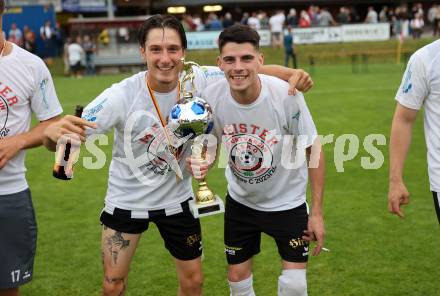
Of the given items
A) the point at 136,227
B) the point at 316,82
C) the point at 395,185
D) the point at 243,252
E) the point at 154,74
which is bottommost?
the point at 316,82

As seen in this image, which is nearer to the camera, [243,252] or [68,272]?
[243,252]

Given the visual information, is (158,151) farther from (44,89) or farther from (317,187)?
(317,187)

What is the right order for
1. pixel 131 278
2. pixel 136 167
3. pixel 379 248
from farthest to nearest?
pixel 379 248 → pixel 131 278 → pixel 136 167

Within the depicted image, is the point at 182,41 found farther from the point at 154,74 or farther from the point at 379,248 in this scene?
the point at 379,248

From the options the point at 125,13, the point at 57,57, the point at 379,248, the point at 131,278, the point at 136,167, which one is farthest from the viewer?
the point at 125,13

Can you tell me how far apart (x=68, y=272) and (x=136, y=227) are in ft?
6.62

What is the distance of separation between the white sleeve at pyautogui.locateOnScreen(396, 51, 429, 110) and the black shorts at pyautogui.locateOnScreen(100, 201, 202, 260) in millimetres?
1742

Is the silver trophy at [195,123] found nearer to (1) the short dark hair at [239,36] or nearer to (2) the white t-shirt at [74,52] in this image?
(1) the short dark hair at [239,36]

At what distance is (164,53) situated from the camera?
409 cm

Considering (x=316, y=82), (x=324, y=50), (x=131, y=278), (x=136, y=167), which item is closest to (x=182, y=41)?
Result: (x=136, y=167)

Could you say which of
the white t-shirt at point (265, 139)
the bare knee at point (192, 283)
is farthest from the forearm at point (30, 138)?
the bare knee at point (192, 283)

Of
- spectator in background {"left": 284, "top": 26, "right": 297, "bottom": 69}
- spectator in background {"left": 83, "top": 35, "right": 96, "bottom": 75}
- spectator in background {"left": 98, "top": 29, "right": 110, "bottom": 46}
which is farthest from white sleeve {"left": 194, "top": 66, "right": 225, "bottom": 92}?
spectator in background {"left": 98, "top": 29, "right": 110, "bottom": 46}

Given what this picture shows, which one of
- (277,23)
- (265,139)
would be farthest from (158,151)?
(277,23)

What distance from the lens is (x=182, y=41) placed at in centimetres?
420
